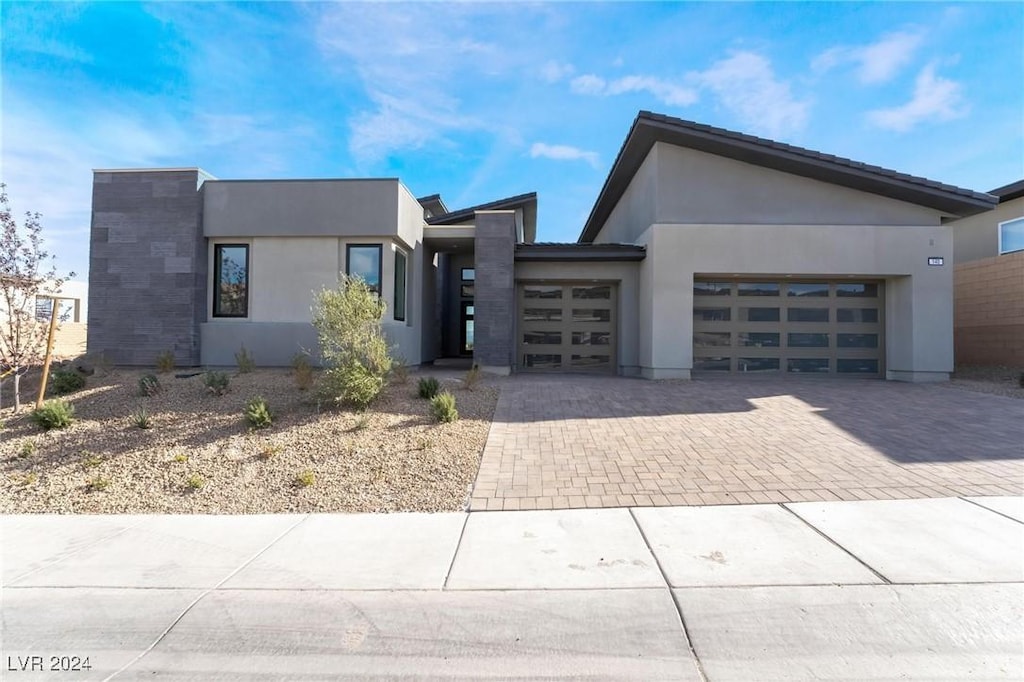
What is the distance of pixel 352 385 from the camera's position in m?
7.71

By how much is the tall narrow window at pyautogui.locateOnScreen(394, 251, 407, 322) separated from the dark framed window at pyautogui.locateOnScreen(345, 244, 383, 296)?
0.46 metres

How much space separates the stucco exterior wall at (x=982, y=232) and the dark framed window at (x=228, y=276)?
1955 centimetres

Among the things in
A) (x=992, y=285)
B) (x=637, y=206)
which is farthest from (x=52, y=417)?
Result: (x=992, y=285)

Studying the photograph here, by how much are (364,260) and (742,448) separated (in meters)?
8.72

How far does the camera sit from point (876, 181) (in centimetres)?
1234

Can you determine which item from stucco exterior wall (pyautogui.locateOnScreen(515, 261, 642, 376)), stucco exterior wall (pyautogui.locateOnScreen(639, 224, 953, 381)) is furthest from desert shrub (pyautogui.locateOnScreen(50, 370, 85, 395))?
stucco exterior wall (pyautogui.locateOnScreen(639, 224, 953, 381))

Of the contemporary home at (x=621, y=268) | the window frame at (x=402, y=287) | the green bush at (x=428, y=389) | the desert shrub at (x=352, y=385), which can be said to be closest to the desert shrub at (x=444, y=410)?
the green bush at (x=428, y=389)

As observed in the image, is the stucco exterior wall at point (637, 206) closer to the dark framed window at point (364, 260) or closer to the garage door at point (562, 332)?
the garage door at point (562, 332)

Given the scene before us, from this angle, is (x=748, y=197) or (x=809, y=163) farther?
(x=748, y=197)

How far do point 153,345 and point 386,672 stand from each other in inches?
454

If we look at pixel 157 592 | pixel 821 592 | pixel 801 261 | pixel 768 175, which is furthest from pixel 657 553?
pixel 768 175

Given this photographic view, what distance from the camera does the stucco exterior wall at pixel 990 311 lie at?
14.1 m

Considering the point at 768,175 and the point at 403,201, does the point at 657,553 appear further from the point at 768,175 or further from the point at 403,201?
the point at 768,175

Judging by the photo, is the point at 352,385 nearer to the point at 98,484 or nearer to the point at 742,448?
the point at 98,484
